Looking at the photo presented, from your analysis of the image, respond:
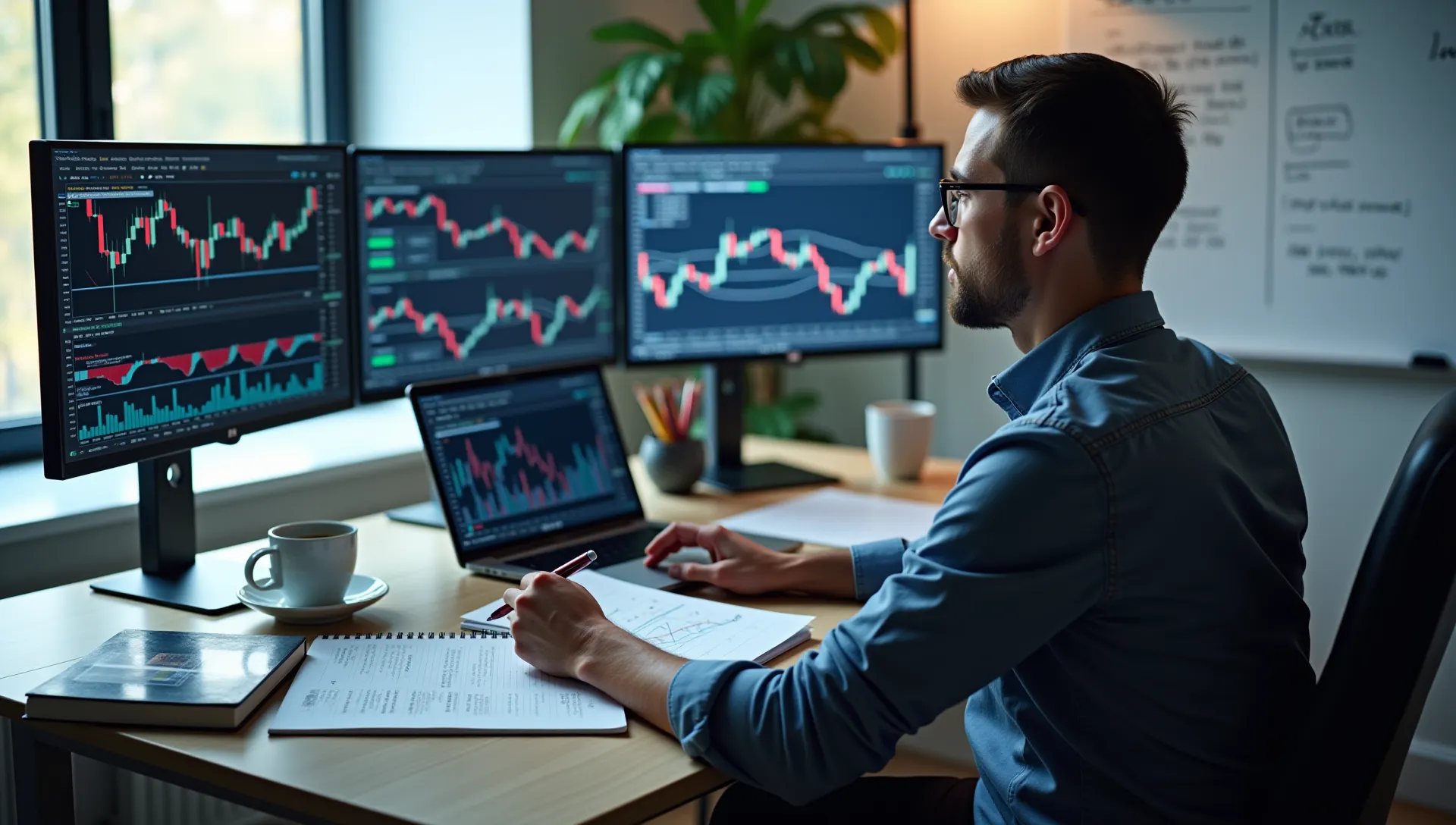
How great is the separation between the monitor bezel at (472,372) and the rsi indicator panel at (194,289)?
39 millimetres

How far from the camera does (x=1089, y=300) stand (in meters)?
1.28

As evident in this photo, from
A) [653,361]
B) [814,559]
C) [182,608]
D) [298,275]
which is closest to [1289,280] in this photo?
[653,361]

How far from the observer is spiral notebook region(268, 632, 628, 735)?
121 centimetres

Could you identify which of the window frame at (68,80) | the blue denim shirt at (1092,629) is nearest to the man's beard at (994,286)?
the blue denim shirt at (1092,629)

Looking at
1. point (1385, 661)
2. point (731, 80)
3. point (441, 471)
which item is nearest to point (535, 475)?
point (441, 471)

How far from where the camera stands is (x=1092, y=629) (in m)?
1.13

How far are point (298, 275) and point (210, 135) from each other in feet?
3.69

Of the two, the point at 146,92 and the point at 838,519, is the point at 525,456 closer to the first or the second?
the point at 838,519

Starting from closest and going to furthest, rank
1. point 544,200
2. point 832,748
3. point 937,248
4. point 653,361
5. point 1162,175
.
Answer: point 832,748 → point 1162,175 → point 544,200 → point 653,361 → point 937,248

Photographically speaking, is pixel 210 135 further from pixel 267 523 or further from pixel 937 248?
pixel 937 248

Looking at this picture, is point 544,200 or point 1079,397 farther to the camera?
point 544,200

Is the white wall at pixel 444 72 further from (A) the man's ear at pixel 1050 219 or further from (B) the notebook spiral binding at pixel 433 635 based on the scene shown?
(A) the man's ear at pixel 1050 219

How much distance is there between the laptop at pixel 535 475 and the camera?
1715mm

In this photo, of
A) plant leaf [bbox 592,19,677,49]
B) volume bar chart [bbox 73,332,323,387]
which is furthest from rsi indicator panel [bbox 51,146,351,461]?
plant leaf [bbox 592,19,677,49]
